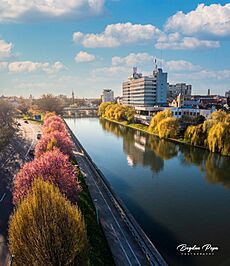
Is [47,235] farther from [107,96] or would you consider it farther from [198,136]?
[107,96]

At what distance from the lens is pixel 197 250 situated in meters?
16.5

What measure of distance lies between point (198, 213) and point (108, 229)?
8726 millimetres

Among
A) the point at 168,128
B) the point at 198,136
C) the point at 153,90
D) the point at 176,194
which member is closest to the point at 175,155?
the point at 198,136

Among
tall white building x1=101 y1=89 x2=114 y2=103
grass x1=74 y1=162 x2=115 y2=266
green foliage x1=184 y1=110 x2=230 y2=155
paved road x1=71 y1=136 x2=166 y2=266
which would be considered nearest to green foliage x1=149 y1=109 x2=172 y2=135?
green foliage x1=184 y1=110 x2=230 y2=155

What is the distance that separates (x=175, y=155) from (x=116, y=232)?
90.4ft

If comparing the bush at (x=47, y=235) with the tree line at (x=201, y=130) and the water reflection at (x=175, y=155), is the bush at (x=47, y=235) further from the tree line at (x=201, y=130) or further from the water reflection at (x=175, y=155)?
the tree line at (x=201, y=130)

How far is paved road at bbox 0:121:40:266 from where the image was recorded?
1612cm

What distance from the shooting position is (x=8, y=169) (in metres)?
30.1

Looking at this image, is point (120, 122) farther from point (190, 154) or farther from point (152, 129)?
point (190, 154)

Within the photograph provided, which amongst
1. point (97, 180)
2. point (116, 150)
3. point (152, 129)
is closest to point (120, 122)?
point (152, 129)

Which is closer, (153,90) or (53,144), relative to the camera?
(53,144)

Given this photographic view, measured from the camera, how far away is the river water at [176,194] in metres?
17.3

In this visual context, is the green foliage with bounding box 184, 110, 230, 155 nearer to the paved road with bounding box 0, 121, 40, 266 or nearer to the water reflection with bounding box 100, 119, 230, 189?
the water reflection with bounding box 100, 119, 230, 189

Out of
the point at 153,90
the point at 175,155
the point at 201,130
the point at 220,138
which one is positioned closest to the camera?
the point at 220,138
